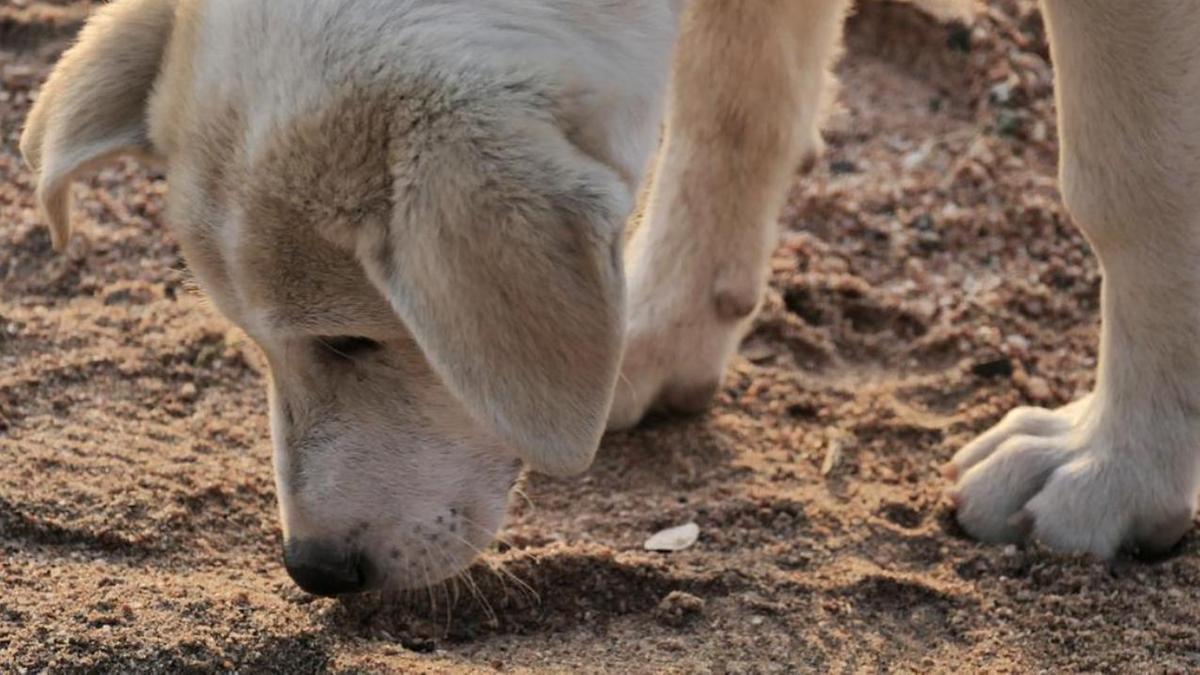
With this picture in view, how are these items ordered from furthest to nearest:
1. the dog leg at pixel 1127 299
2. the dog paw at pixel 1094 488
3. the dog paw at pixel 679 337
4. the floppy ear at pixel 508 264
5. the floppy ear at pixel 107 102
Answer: the dog paw at pixel 679 337 < the dog paw at pixel 1094 488 < the dog leg at pixel 1127 299 < the floppy ear at pixel 107 102 < the floppy ear at pixel 508 264

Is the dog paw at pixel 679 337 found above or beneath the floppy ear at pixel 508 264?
beneath

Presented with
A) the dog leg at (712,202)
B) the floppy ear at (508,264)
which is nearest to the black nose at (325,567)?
the floppy ear at (508,264)

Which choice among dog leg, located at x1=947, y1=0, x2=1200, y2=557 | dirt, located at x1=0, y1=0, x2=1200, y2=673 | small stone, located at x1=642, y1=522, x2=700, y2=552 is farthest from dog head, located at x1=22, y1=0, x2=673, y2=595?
dog leg, located at x1=947, y1=0, x2=1200, y2=557

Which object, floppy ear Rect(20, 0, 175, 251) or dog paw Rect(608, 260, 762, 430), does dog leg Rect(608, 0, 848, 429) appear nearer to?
dog paw Rect(608, 260, 762, 430)

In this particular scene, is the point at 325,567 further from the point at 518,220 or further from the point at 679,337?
the point at 679,337

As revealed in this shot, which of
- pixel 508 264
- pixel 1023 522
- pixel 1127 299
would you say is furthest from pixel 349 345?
pixel 1127 299

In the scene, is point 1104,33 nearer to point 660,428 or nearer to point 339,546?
point 660,428

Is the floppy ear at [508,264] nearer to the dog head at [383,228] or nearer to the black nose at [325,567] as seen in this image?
the dog head at [383,228]
